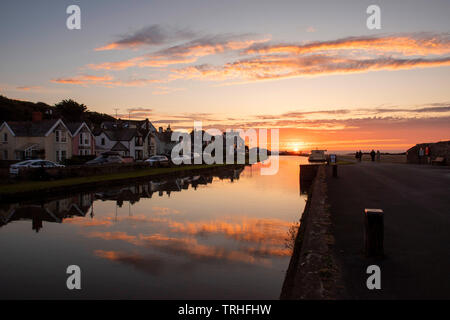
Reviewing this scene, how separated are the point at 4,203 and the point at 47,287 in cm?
1623

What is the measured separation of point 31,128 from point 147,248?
5052 cm

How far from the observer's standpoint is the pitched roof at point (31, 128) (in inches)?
2163

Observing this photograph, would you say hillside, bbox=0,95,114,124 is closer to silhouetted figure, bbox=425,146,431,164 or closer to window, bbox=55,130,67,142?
window, bbox=55,130,67,142

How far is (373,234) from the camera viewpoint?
7.73 meters

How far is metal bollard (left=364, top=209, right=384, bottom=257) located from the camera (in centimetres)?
765

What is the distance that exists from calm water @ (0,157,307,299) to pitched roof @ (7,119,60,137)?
115ft

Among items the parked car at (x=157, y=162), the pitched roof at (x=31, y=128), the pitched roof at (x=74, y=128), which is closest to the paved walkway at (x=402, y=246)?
the parked car at (x=157, y=162)

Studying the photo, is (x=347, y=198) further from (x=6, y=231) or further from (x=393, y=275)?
(x=6, y=231)

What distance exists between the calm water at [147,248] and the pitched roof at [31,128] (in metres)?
35.1

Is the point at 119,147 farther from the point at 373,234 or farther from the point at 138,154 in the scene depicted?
the point at 373,234

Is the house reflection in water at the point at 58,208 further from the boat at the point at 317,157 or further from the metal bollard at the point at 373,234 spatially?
the boat at the point at 317,157

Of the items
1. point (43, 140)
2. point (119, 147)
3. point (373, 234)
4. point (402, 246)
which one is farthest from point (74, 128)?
point (373, 234)

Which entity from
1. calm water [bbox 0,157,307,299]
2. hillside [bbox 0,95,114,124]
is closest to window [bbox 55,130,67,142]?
hillside [bbox 0,95,114,124]

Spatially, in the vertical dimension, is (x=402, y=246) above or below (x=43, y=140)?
below
